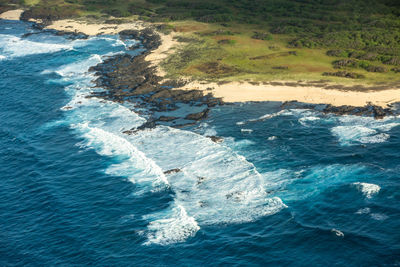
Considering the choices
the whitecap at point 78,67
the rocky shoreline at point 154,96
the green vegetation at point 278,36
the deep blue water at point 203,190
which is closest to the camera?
the deep blue water at point 203,190

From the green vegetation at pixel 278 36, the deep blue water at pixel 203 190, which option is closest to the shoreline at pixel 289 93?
the green vegetation at pixel 278 36

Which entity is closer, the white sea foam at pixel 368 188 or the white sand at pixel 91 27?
the white sea foam at pixel 368 188

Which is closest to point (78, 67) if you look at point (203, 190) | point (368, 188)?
point (203, 190)

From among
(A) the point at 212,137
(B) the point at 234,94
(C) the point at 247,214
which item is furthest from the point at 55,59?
(C) the point at 247,214

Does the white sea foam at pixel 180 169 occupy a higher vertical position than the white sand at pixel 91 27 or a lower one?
lower

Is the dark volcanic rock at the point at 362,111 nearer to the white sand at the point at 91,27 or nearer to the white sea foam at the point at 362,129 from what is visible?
the white sea foam at the point at 362,129

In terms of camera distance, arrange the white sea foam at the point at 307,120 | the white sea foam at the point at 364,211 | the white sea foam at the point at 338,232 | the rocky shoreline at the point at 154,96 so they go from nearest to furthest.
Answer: the white sea foam at the point at 338,232
the white sea foam at the point at 364,211
the white sea foam at the point at 307,120
the rocky shoreline at the point at 154,96

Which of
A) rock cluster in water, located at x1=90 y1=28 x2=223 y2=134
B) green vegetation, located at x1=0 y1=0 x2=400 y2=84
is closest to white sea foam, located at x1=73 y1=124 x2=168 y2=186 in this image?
rock cluster in water, located at x1=90 y1=28 x2=223 y2=134
